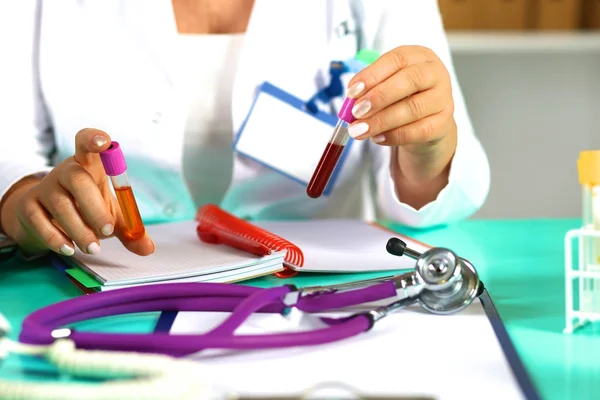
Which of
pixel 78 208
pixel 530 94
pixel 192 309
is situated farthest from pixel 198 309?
pixel 530 94

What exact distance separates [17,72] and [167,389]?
79cm

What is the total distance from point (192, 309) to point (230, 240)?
8.4 inches

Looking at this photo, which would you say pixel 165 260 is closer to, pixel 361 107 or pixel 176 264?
pixel 176 264

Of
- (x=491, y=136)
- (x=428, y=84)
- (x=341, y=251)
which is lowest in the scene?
(x=491, y=136)

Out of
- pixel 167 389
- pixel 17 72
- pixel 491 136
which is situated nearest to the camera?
pixel 167 389

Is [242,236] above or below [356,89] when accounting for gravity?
below

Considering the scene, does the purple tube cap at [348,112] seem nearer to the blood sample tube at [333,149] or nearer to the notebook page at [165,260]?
the blood sample tube at [333,149]

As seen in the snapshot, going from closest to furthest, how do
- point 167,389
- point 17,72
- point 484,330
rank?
point 167,389
point 484,330
point 17,72

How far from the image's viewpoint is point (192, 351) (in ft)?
1.69

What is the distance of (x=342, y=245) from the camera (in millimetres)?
867

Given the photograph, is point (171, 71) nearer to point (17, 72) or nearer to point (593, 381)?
point (17, 72)

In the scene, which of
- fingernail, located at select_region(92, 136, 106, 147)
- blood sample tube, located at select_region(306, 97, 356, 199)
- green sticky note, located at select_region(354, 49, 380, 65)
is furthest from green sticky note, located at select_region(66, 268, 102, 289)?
green sticky note, located at select_region(354, 49, 380, 65)

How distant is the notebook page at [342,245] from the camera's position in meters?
0.77

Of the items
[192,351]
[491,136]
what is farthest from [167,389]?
[491,136]
